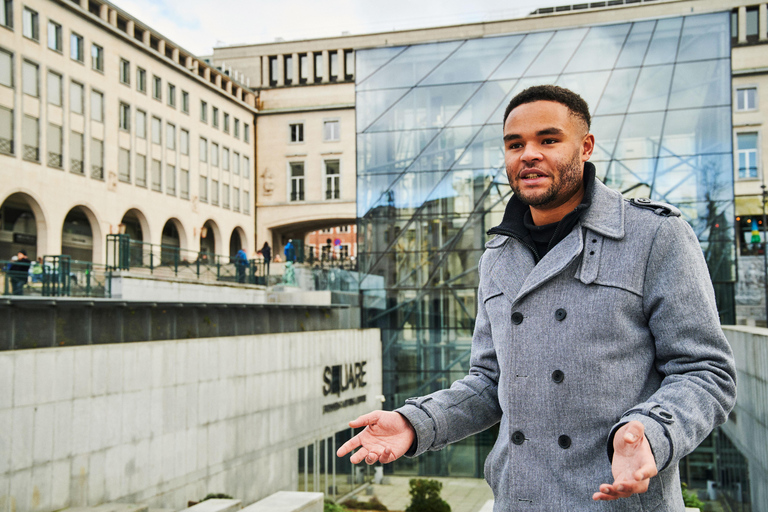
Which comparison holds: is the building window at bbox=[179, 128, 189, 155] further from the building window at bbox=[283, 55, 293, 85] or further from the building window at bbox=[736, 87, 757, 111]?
the building window at bbox=[736, 87, 757, 111]

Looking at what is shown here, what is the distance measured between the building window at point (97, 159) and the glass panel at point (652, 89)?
2832cm

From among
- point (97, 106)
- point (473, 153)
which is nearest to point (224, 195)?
point (97, 106)

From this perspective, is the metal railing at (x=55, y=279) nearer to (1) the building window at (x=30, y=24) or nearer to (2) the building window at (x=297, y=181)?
(1) the building window at (x=30, y=24)

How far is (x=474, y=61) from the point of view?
29.2m

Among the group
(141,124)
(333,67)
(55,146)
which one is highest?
(333,67)

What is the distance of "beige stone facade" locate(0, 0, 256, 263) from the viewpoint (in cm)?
3600

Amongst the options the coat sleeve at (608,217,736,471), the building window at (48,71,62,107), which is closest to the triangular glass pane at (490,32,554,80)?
the building window at (48,71,62,107)

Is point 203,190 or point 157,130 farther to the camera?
point 203,190

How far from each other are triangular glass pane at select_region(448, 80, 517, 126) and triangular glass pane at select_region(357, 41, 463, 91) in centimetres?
220

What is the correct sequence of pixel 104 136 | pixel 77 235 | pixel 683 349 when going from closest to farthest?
pixel 683 349 < pixel 104 136 < pixel 77 235

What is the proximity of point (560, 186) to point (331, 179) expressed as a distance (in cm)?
5895

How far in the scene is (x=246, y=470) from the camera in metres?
19.9

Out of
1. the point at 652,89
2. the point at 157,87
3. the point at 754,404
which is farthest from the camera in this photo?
the point at 157,87

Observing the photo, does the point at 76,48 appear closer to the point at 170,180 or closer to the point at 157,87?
the point at 157,87
